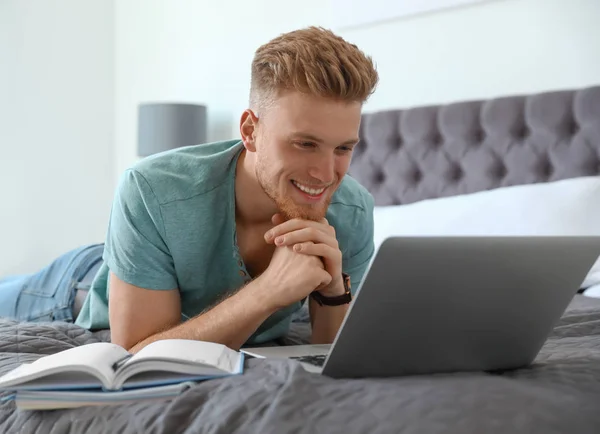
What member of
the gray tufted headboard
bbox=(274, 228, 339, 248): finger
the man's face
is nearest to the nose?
the man's face

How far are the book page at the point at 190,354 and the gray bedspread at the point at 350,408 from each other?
0.04m

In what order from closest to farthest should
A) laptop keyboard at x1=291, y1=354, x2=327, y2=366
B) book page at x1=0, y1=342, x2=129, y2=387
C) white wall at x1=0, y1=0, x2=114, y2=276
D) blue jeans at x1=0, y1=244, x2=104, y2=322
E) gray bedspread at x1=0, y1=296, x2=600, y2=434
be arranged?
gray bedspread at x1=0, y1=296, x2=600, y2=434 < book page at x1=0, y1=342, x2=129, y2=387 < laptop keyboard at x1=291, y1=354, x2=327, y2=366 < blue jeans at x1=0, y1=244, x2=104, y2=322 < white wall at x1=0, y1=0, x2=114, y2=276

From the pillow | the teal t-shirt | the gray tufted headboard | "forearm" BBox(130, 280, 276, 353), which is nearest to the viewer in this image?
"forearm" BBox(130, 280, 276, 353)

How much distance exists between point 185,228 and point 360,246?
19.3 inches

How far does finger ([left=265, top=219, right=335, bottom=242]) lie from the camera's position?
1494 millimetres

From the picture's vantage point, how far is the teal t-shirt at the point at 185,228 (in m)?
1.55

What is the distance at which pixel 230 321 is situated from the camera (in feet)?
4.75

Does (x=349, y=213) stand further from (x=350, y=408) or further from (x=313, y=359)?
(x=350, y=408)

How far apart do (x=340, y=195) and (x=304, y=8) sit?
226 centimetres

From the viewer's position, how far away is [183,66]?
14.7 ft

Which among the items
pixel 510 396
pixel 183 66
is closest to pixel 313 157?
pixel 510 396

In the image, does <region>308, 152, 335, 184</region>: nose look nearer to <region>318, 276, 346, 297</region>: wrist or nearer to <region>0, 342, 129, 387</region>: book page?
<region>318, 276, 346, 297</region>: wrist

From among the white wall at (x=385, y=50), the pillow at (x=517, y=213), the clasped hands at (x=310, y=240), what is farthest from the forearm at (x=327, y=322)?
the white wall at (x=385, y=50)

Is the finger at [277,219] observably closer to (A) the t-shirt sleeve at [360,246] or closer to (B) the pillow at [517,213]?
(A) the t-shirt sleeve at [360,246]
